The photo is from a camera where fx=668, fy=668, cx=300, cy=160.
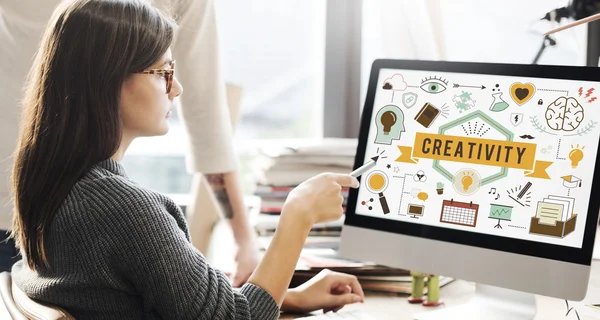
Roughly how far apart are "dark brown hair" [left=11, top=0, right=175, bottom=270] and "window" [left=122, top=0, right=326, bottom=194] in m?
1.29

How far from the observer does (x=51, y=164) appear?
38.4 inches

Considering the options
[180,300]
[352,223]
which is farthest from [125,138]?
[352,223]

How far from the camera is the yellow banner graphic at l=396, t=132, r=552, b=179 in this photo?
113 cm

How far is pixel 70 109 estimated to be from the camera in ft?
3.24

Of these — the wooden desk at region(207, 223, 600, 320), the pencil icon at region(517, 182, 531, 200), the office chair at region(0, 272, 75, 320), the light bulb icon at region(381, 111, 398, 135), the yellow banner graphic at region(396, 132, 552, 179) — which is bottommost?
the wooden desk at region(207, 223, 600, 320)

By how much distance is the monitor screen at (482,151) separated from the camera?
3.59 ft

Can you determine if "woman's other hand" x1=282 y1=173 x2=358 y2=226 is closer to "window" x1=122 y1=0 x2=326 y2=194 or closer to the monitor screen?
the monitor screen

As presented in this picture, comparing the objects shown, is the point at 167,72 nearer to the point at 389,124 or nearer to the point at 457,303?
the point at 389,124

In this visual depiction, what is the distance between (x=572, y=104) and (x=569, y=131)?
5 cm

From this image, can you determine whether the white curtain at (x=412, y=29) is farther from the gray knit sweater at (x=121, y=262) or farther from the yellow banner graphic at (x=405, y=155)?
the gray knit sweater at (x=121, y=262)

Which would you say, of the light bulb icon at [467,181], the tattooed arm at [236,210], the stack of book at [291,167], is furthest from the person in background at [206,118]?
the light bulb icon at [467,181]

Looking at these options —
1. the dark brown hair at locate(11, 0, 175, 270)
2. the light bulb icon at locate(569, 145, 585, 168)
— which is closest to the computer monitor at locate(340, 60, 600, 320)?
the light bulb icon at locate(569, 145, 585, 168)

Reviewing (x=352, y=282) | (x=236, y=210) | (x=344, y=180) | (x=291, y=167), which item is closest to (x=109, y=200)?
(x=344, y=180)

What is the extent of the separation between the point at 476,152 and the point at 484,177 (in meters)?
0.05
